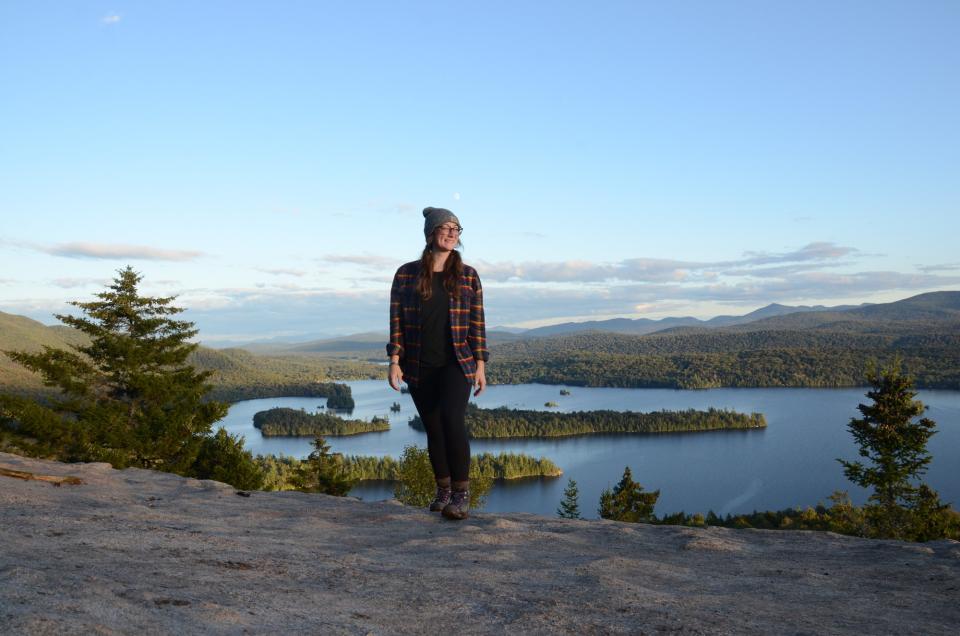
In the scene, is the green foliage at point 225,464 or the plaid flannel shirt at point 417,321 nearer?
the plaid flannel shirt at point 417,321

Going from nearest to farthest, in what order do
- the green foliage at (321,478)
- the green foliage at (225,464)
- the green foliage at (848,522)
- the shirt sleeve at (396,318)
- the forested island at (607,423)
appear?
the shirt sleeve at (396,318)
the green foliage at (225,464)
the green foliage at (848,522)
the green foliage at (321,478)
the forested island at (607,423)

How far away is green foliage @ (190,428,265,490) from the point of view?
23938 millimetres

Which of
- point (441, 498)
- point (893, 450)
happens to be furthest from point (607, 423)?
point (441, 498)

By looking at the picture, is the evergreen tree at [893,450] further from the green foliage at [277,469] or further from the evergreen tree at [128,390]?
the green foliage at [277,469]

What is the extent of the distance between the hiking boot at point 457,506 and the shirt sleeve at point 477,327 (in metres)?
1.44

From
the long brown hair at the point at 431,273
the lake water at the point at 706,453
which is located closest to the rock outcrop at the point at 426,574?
the long brown hair at the point at 431,273

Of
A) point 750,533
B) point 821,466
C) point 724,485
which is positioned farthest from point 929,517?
point 821,466

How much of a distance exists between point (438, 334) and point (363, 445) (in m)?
113

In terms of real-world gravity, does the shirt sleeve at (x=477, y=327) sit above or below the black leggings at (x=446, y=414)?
above

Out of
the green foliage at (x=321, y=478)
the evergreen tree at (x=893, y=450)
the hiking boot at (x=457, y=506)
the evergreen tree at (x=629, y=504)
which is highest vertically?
the hiking boot at (x=457, y=506)

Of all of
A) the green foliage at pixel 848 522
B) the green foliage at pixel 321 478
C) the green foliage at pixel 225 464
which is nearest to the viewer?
the green foliage at pixel 225 464

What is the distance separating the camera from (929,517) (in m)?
28.4

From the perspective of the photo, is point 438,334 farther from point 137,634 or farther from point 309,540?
point 137,634

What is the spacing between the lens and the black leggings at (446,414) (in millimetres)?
6176
